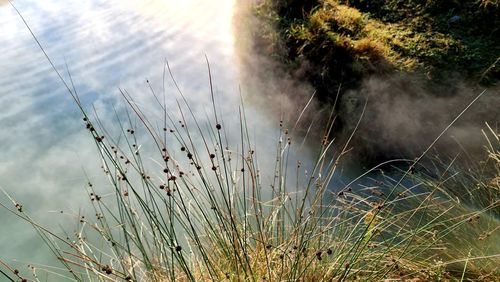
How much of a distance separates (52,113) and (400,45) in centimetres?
393

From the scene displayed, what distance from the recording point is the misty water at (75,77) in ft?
13.5

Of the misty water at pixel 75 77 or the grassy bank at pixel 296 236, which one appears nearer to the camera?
the grassy bank at pixel 296 236

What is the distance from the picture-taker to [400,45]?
4121 mm

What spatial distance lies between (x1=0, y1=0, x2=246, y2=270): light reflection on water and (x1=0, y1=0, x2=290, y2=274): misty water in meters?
0.01

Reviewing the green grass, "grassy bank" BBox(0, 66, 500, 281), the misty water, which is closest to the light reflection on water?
the misty water

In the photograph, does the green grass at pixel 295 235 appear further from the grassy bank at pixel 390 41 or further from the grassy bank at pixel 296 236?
the grassy bank at pixel 390 41

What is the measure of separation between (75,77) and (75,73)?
0.15m

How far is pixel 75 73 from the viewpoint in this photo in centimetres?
621

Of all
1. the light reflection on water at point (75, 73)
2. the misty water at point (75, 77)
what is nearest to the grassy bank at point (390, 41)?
the misty water at point (75, 77)

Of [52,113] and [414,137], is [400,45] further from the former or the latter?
[52,113]

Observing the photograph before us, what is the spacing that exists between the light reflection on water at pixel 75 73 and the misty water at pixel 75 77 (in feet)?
0.04

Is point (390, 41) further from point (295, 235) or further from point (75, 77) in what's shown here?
point (75, 77)

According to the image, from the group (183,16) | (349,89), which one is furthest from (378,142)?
(183,16)

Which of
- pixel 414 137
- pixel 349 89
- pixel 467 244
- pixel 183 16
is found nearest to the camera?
pixel 467 244
